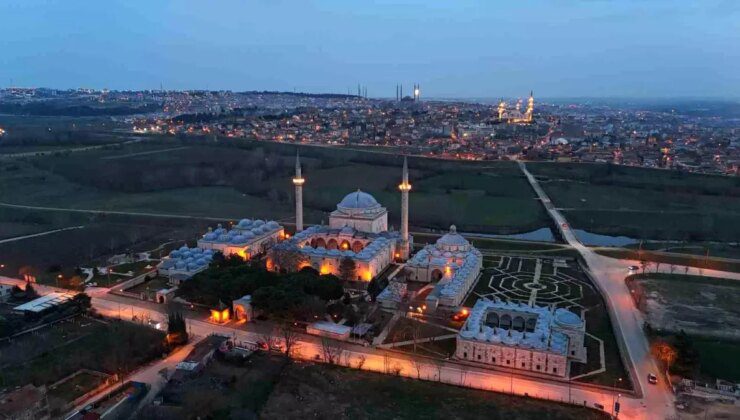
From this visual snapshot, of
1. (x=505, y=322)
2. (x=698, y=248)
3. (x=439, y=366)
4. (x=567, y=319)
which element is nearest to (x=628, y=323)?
(x=567, y=319)

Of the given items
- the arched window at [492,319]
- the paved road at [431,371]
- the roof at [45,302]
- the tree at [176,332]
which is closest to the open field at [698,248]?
the arched window at [492,319]

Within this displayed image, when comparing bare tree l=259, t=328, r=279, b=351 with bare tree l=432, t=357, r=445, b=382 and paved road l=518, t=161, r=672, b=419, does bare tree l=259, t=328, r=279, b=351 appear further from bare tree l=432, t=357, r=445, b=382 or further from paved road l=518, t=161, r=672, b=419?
paved road l=518, t=161, r=672, b=419

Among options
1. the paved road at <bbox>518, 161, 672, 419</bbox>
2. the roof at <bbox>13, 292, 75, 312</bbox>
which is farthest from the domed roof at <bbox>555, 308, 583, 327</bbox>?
the roof at <bbox>13, 292, 75, 312</bbox>

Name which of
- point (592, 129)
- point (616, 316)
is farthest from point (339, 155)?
point (592, 129)

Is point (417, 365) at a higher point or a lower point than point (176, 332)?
lower

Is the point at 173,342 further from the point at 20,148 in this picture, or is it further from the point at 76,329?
the point at 20,148

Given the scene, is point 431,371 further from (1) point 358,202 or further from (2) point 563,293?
(1) point 358,202

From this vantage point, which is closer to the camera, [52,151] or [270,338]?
[270,338]
